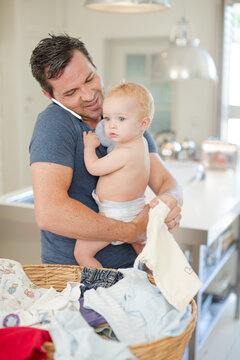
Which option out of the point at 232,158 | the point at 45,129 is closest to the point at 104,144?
the point at 45,129

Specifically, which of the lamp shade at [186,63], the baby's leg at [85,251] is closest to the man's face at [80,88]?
the baby's leg at [85,251]

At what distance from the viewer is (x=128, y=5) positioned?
222 cm

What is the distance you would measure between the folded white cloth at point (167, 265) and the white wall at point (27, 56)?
12.6ft

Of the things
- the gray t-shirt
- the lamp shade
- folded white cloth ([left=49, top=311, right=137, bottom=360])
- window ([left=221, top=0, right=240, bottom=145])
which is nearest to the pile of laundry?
folded white cloth ([left=49, top=311, right=137, bottom=360])

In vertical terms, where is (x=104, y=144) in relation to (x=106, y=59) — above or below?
below

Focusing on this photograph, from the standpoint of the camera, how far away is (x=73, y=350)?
801mm

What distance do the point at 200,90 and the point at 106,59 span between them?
3.96 ft

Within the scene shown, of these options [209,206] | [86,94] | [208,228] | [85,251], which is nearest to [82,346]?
[85,251]

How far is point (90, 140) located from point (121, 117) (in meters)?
0.12

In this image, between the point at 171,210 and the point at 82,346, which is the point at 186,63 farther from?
the point at 82,346

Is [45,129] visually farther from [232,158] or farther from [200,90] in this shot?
[200,90]

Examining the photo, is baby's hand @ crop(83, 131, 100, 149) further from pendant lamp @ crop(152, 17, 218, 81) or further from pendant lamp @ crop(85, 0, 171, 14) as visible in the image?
pendant lamp @ crop(152, 17, 218, 81)

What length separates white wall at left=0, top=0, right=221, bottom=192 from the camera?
4.87 m

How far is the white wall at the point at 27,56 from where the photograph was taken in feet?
16.0
